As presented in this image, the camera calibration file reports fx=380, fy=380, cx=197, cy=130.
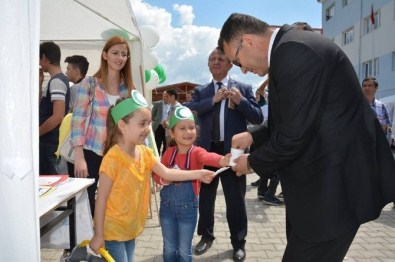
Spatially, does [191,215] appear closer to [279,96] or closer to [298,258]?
[298,258]

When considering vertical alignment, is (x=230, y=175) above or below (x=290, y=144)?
below

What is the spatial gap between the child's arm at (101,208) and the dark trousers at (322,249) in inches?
39.8

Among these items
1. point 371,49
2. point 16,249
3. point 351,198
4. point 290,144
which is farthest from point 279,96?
point 371,49

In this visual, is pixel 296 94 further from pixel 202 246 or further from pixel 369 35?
pixel 369 35

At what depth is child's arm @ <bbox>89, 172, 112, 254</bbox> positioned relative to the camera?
6.68 feet

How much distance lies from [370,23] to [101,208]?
24.1m

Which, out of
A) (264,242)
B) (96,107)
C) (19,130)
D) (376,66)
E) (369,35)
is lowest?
(264,242)

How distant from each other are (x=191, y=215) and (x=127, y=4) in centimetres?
263

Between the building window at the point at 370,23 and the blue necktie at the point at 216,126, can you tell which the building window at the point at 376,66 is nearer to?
the building window at the point at 370,23

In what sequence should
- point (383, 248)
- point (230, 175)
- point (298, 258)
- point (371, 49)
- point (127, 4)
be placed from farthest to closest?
point (371, 49)
point (127, 4)
point (383, 248)
point (230, 175)
point (298, 258)

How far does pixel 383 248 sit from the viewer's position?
3.85 meters

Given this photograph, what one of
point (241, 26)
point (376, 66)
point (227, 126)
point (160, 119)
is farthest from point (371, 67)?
point (241, 26)

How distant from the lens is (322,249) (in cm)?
174

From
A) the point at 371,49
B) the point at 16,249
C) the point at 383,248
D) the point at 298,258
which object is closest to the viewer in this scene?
the point at 16,249
